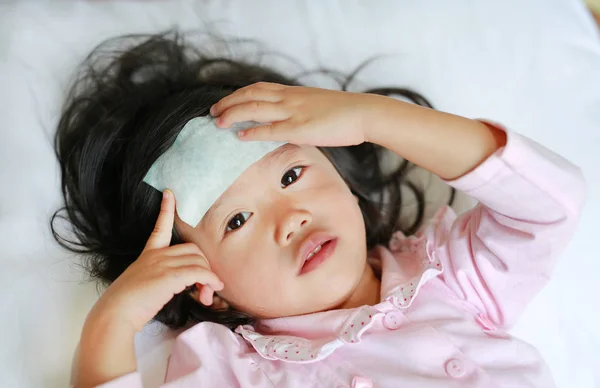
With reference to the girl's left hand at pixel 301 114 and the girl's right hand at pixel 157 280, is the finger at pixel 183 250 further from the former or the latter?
the girl's left hand at pixel 301 114

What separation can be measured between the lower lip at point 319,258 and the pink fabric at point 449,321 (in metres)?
0.11

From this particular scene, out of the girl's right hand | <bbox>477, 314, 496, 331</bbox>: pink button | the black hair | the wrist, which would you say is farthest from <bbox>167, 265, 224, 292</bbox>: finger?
<bbox>477, 314, 496, 331</bbox>: pink button

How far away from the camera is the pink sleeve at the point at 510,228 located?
37.2 inches

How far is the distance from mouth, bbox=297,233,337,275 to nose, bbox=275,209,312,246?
0.02m

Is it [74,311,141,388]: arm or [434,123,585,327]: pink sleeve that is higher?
[434,123,585,327]: pink sleeve

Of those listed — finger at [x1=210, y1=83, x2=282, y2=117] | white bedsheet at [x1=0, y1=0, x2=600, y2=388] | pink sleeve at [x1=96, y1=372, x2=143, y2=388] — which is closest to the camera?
pink sleeve at [x1=96, y1=372, x2=143, y2=388]

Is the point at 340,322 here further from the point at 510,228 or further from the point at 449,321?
the point at 510,228

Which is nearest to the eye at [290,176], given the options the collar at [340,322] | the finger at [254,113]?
the finger at [254,113]

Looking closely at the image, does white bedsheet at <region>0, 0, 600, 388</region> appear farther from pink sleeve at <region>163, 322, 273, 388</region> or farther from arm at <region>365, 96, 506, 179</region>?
arm at <region>365, 96, 506, 179</region>

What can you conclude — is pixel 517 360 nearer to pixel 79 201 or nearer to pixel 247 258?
pixel 247 258

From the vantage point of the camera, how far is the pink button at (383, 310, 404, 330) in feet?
3.50

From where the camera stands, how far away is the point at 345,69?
139 cm

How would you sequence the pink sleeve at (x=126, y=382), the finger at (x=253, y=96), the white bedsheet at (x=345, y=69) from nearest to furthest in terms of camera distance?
the pink sleeve at (x=126, y=382), the finger at (x=253, y=96), the white bedsheet at (x=345, y=69)

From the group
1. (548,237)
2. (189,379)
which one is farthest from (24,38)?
(548,237)
